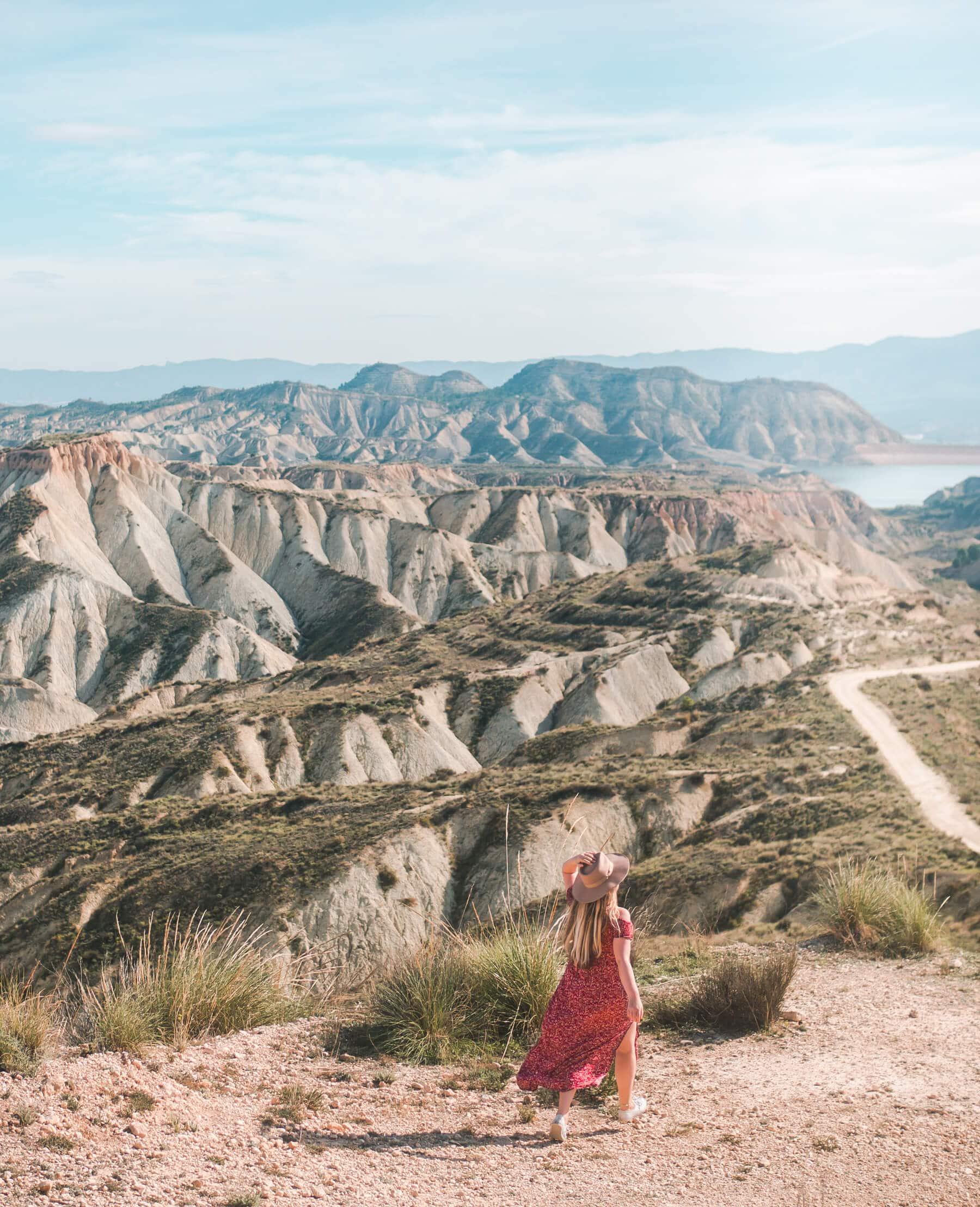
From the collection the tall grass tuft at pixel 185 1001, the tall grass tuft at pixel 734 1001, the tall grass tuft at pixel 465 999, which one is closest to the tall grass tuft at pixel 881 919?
the tall grass tuft at pixel 734 1001

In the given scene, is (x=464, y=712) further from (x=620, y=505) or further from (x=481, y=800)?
(x=620, y=505)

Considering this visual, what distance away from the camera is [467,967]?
11398 mm

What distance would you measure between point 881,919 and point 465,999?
7.28 metres

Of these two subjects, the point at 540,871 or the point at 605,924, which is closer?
the point at 605,924

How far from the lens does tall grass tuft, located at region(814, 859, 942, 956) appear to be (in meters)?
14.6

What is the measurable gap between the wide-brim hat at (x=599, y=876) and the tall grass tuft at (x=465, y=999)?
2541 mm

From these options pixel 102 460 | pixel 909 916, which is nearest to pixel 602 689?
pixel 909 916

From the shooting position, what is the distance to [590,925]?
29.9 feet

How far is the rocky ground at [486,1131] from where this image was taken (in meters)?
7.89

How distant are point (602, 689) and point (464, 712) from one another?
32.2 feet

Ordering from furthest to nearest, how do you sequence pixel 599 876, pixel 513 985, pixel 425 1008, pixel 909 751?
pixel 909 751, pixel 513 985, pixel 425 1008, pixel 599 876

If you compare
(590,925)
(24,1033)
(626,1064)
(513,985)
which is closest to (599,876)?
(590,925)

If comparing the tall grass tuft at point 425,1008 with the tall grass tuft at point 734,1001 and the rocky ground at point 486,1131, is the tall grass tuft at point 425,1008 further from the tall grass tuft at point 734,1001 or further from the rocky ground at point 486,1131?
the tall grass tuft at point 734,1001

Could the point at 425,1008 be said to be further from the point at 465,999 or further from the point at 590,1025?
the point at 590,1025
